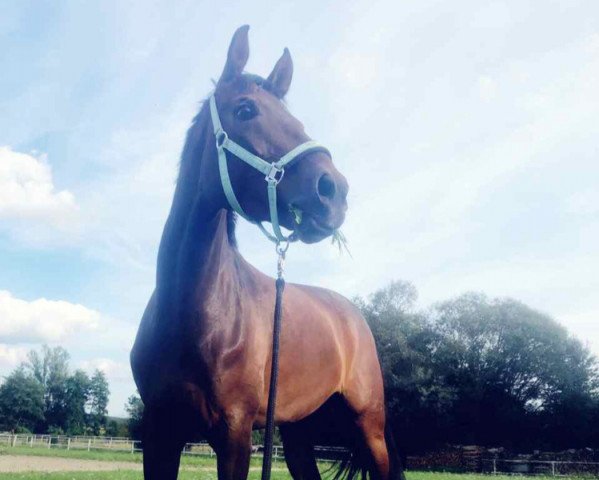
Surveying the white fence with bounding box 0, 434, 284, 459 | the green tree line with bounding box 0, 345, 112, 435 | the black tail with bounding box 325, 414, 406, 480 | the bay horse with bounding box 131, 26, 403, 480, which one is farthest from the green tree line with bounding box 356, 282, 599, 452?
the green tree line with bounding box 0, 345, 112, 435

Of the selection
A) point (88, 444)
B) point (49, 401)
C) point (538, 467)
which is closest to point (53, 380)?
point (49, 401)

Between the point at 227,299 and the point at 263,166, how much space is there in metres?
0.94

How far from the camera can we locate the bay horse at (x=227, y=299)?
3.16 metres

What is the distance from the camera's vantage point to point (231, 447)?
125 inches

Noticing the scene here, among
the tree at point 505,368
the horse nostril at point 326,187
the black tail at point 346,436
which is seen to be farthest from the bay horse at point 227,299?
the tree at point 505,368

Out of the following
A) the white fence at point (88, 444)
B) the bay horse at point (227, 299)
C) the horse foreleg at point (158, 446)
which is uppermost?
the bay horse at point (227, 299)

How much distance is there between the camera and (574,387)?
132 ft

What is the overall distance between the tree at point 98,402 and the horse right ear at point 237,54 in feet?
297

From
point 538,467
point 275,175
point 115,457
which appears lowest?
point 115,457

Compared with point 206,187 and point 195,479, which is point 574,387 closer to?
point 195,479

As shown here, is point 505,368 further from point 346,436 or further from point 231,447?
point 231,447

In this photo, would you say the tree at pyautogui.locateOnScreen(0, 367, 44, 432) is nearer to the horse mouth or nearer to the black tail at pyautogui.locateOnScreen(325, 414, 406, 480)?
the black tail at pyautogui.locateOnScreen(325, 414, 406, 480)

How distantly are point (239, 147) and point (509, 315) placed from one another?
4587 cm

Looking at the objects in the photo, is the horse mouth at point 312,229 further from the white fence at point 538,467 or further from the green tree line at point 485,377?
the green tree line at point 485,377
